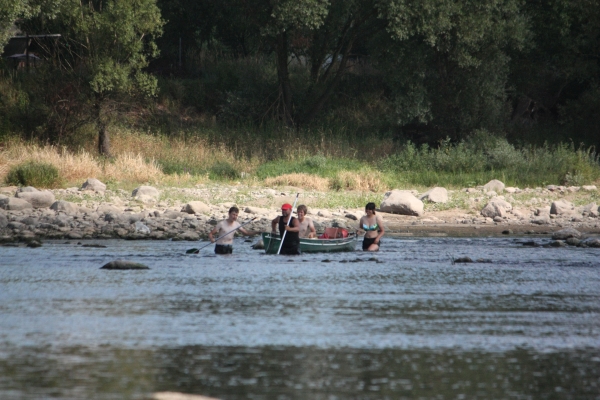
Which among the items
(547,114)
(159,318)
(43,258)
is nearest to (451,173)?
(547,114)

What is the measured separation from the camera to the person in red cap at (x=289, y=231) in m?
18.1

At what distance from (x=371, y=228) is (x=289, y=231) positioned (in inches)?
78.5

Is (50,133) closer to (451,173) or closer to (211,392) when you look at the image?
(451,173)

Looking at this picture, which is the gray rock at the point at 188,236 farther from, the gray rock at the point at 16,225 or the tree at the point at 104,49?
the tree at the point at 104,49

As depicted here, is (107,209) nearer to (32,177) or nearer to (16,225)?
(16,225)

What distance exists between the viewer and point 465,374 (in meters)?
8.75

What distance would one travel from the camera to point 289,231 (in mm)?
18125

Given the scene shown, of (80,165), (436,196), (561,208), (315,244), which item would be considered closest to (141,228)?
(315,244)

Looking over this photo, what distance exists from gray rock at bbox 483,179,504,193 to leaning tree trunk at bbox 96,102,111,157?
1382 cm

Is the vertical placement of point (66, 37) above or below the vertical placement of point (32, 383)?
above

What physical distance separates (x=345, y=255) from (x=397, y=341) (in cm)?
879

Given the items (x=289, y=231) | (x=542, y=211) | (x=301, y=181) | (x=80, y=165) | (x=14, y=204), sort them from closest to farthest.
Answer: (x=289, y=231), (x=14, y=204), (x=542, y=211), (x=80, y=165), (x=301, y=181)

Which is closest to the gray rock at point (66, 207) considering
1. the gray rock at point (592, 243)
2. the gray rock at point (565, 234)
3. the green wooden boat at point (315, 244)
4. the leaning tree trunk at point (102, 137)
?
the green wooden boat at point (315, 244)

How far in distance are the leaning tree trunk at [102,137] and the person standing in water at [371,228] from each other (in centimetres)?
1641
